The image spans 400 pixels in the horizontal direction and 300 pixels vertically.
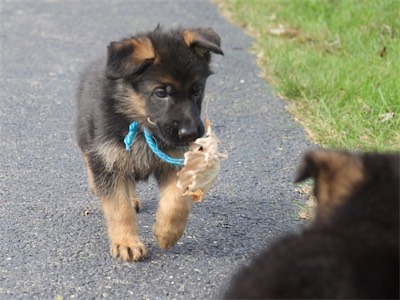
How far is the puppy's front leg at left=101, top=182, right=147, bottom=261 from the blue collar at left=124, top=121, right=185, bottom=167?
24 centimetres

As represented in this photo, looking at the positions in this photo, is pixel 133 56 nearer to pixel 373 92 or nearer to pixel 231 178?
pixel 231 178

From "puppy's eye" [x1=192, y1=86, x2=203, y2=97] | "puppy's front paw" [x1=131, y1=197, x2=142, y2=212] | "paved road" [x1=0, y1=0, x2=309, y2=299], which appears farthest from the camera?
"puppy's front paw" [x1=131, y1=197, x2=142, y2=212]

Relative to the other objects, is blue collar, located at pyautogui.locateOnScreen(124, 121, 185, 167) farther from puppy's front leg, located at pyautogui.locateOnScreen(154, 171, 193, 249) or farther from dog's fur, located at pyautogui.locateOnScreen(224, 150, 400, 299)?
dog's fur, located at pyautogui.locateOnScreen(224, 150, 400, 299)

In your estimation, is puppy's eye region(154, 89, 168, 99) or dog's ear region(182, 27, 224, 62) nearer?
puppy's eye region(154, 89, 168, 99)

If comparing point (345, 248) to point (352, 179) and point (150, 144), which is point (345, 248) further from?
point (150, 144)

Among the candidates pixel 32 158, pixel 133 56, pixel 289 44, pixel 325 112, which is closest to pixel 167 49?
pixel 133 56

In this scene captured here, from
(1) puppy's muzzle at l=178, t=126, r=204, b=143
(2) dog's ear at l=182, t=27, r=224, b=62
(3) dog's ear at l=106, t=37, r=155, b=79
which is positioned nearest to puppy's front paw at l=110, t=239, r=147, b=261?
(1) puppy's muzzle at l=178, t=126, r=204, b=143

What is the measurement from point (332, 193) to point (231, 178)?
3.05m

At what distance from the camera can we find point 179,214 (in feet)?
13.5

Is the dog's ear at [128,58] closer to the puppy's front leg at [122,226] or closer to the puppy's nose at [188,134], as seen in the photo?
the puppy's nose at [188,134]

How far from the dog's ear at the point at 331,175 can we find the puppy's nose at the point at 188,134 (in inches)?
70.4

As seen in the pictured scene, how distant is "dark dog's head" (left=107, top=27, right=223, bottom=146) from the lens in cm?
413

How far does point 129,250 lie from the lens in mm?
4121

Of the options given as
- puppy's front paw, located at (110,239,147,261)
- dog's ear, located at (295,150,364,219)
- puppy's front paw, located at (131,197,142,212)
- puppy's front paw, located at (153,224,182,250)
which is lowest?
puppy's front paw, located at (131,197,142,212)
